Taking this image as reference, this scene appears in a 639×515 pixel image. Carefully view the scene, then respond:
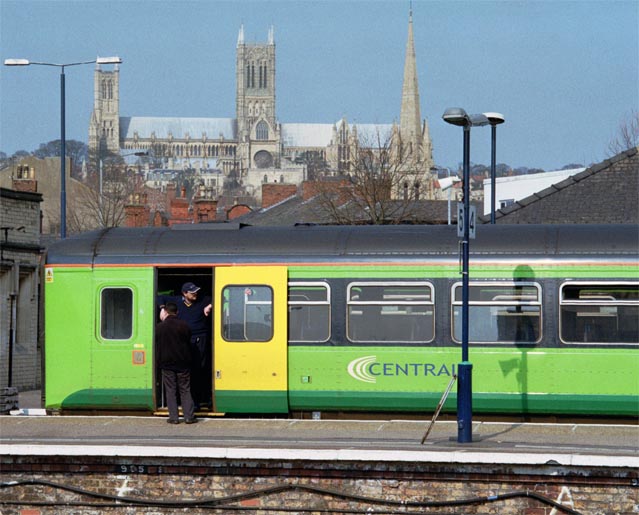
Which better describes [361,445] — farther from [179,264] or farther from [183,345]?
[179,264]

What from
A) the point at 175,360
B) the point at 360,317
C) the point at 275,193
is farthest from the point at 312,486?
the point at 275,193

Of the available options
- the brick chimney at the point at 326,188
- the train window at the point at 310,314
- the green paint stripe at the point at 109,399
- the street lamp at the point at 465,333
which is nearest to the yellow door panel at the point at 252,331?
the train window at the point at 310,314

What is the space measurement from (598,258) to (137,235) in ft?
21.8

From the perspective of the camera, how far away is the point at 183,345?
61.5ft

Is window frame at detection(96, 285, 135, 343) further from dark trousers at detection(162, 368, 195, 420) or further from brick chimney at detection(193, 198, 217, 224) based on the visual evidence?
brick chimney at detection(193, 198, 217, 224)

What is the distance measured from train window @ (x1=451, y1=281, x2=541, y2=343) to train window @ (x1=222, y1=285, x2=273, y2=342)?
2.62m

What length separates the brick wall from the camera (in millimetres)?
14508

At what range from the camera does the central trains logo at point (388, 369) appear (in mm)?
19281

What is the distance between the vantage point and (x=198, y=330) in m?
20.0

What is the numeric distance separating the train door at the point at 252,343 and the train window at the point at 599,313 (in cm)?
391

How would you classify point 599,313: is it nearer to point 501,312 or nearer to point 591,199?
point 501,312

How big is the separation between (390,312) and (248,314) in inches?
78.8

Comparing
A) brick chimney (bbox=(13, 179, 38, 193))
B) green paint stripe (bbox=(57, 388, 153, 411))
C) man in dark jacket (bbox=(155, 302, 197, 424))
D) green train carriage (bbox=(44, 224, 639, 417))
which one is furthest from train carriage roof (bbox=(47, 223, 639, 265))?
brick chimney (bbox=(13, 179, 38, 193))

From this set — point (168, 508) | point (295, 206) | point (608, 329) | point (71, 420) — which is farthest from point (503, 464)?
point (295, 206)
